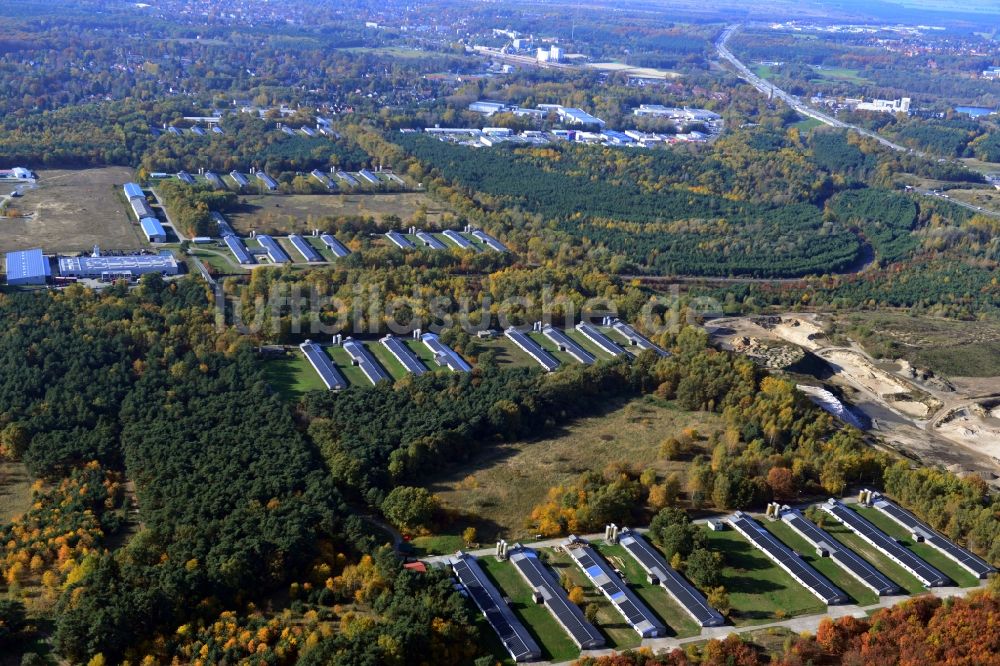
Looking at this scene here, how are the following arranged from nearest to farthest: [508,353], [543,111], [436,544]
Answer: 1. [436,544]
2. [508,353]
3. [543,111]

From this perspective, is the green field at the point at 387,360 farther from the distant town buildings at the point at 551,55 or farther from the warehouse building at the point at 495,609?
the distant town buildings at the point at 551,55

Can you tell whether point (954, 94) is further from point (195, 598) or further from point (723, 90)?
point (195, 598)

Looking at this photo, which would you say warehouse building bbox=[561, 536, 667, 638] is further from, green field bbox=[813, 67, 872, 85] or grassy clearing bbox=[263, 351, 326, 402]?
green field bbox=[813, 67, 872, 85]

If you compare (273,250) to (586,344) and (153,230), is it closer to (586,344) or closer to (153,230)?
(153,230)

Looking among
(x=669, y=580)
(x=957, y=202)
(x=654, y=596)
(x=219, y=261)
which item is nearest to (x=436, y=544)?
(x=654, y=596)

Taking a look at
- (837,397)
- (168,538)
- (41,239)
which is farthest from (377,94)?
(168,538)

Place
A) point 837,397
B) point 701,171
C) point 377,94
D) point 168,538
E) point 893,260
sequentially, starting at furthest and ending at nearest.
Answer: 1. point 377,94
2. point 701,171
3. point 893,260
4. point 837,397
5. point 168,538
